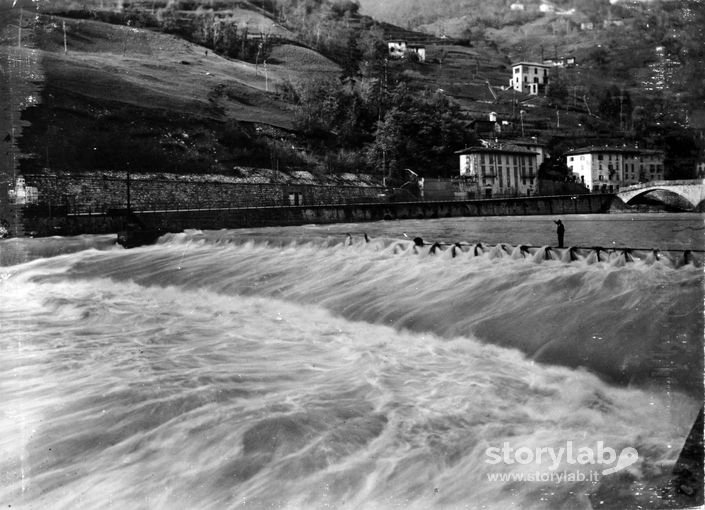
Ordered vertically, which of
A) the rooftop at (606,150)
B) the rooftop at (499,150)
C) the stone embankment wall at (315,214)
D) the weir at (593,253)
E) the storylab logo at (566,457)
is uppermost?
the rooftop at (499,150)

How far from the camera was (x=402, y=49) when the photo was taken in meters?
9.92

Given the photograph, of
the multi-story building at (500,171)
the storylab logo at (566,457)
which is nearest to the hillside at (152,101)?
the storylab logo at (566,457)

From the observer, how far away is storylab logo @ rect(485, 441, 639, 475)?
6.89 feet

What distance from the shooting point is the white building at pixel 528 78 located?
30.3 ft

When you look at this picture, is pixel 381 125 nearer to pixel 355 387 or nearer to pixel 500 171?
pixel 500 171

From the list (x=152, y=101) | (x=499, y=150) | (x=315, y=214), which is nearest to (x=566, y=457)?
(x=152, y=101)

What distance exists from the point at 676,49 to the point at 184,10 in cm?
694

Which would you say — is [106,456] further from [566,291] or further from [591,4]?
[591,4]

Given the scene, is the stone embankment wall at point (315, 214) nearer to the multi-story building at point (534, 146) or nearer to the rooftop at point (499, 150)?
the multi-story building at point (534, 146)

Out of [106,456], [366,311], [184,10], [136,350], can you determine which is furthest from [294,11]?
[106,456]

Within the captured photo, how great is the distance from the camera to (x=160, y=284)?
19.2ft

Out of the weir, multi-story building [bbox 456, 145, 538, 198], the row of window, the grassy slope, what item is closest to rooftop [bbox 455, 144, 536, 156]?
multi-story building [bbox 456, 145, 538, 198]

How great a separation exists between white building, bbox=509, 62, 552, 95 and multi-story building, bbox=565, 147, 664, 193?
6.64ft

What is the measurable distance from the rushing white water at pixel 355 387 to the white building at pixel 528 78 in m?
5.34
